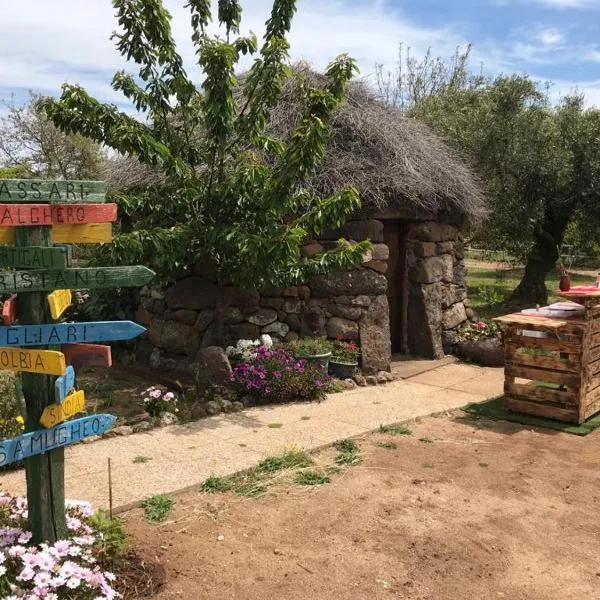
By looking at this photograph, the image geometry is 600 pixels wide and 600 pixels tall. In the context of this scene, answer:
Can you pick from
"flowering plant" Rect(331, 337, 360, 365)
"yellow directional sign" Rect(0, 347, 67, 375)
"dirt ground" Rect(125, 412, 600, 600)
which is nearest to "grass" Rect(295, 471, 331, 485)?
"dirt ground" Rect(125, 412, 600, 600)

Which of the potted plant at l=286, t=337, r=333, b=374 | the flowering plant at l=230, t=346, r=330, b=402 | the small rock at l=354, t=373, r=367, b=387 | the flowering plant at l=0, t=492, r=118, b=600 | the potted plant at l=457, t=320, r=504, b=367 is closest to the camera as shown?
the flowering plant at l=0, t=492, r=118, b=600

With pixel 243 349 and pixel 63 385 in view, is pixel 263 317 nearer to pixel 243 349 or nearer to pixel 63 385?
pixel 243 349

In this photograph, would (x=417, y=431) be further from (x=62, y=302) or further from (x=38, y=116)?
(x=38, y=116)

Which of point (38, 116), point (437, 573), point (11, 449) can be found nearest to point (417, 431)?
point (437, 573)

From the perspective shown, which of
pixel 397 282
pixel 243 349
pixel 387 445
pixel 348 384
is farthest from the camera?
pixel 397 282

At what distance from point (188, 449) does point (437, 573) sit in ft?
7.96

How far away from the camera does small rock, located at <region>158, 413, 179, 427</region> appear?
5.84m

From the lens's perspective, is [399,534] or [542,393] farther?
[542,393]

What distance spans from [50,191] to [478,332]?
783 centimetres

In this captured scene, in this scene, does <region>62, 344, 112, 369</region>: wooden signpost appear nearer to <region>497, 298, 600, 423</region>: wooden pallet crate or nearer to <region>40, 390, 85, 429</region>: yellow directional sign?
<region>40, 390, 85, 429</region>: yellow directional sign

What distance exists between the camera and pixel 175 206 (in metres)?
6.81

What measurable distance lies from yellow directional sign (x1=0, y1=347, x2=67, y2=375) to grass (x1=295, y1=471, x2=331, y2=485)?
2198 mm


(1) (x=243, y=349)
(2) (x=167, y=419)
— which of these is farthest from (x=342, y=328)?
(2) (x=167, y=419)

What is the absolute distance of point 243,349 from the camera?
7156 millimetres
